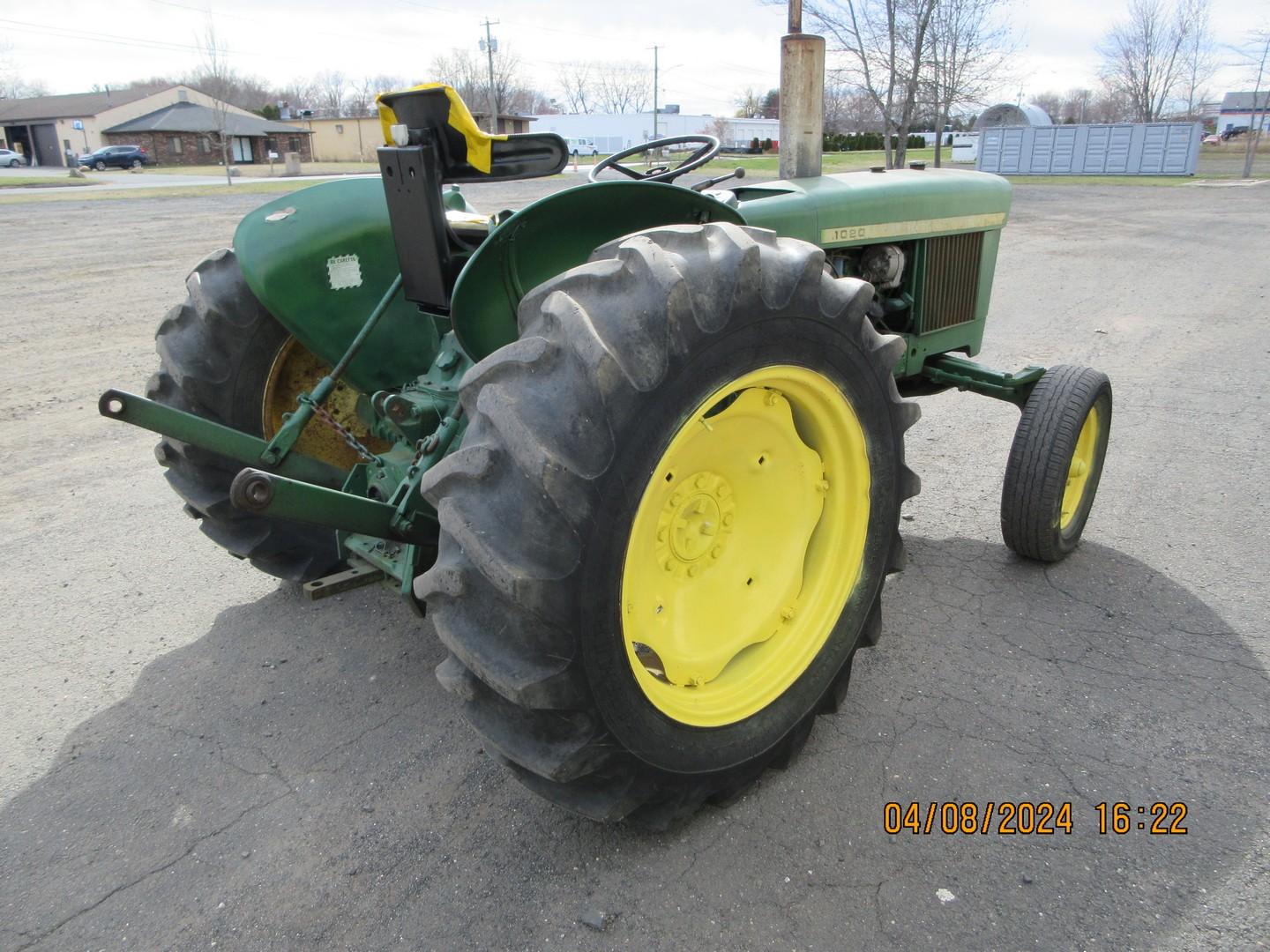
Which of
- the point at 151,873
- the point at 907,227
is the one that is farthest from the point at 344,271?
the point at 907,227

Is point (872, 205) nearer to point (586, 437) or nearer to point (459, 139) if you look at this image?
point (459, 139)

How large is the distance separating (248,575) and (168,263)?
30.8 feet

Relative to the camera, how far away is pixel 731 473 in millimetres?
Answer: 2293

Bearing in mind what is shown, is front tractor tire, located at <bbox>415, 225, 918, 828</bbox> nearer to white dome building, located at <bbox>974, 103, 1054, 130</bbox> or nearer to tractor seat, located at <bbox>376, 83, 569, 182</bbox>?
tractor seat, located at <bbox>376, 83, 569, 182</bbox>

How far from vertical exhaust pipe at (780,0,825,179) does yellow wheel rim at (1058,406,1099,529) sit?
1.48m

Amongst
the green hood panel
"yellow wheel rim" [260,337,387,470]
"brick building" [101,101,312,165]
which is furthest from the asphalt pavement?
"brick building" [101,101,312,165]

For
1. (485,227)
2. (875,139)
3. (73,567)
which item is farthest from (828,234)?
(875,139)

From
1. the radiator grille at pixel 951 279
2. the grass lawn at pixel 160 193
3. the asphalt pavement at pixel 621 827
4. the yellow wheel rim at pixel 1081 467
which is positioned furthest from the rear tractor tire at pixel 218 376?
the grass lawn at pixel 160 193

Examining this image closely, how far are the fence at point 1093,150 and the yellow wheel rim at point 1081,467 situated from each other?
30193mm

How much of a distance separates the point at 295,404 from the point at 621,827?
176cm

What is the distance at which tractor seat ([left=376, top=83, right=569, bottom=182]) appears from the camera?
2.21 meters

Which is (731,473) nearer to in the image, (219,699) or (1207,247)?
(219,699)

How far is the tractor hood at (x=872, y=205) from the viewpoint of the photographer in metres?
3.25

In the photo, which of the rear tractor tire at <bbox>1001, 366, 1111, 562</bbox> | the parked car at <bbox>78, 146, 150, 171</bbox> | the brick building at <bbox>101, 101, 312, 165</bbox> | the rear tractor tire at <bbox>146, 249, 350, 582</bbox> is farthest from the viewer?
the brick building at <bbox>101, 101, 312, 165</bbox>
